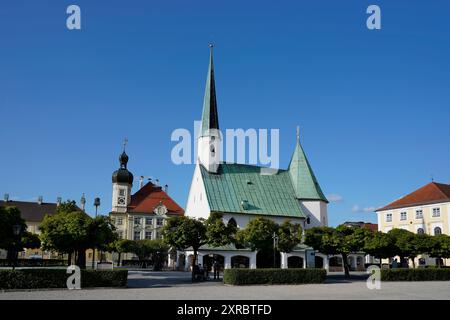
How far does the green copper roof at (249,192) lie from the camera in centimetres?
5994

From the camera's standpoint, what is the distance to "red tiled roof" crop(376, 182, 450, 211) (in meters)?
64.6

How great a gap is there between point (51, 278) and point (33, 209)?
80693mm

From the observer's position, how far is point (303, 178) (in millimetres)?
67000

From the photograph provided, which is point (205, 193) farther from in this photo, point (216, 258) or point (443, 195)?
point (443, 195)

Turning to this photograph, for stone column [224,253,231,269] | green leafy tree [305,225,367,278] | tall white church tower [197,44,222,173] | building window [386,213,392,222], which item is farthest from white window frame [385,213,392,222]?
stone column [224,253,231,269]

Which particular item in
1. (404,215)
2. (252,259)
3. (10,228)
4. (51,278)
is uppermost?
(404,215)

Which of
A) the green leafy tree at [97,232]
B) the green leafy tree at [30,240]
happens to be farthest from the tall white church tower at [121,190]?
the green leafy tree at [97,232]

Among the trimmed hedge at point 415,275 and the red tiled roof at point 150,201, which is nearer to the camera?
the trimmed hedge at point 415,275

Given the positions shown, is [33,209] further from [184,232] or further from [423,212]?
[423,212]

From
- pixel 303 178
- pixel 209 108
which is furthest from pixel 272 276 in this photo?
pixel 209 108

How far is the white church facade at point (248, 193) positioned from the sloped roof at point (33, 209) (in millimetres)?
46767

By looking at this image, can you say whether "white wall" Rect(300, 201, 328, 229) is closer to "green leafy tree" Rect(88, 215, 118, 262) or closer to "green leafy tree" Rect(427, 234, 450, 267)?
"green leafy tree" Rect(427, 234, 450, 267)

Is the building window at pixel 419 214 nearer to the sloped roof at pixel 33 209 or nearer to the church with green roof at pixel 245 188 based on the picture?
the church with green roof at pixel 245 188
